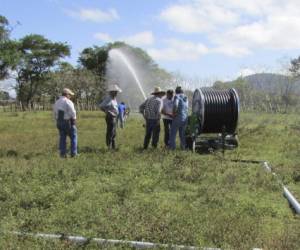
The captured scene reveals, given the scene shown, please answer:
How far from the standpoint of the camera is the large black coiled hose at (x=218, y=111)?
620 inches

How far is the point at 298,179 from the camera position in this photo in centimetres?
1014

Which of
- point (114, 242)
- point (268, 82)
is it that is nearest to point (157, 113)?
point (114, 242)

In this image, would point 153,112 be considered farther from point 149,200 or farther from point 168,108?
point 149,200

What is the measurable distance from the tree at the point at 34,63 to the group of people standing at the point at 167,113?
58.3 meters

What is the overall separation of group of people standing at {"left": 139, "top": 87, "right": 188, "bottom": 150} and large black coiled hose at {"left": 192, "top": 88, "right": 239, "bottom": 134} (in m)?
0.89

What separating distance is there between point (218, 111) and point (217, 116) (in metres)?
0.16

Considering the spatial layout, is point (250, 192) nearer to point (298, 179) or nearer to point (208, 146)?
point (298, 179)

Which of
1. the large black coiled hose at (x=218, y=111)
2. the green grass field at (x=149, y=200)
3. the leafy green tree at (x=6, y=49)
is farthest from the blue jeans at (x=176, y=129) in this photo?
the leafy green tree at (x=6, y=49)

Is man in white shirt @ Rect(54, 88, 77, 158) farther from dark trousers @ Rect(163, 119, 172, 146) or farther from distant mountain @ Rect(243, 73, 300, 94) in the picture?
distant mountain @ Rect(243, 73, 300, 94)

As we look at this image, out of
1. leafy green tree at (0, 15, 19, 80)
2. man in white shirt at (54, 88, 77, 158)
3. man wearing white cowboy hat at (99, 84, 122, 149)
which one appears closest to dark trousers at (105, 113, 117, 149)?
man wearing white cowboy hat at (99, 84, 122, 149)

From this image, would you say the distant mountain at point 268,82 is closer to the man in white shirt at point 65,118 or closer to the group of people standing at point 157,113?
the group of people standing at point 157,113

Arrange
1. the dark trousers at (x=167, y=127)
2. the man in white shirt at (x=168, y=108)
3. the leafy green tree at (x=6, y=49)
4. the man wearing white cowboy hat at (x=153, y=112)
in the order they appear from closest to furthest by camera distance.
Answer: the man wearing white cowboy hat at (x=153, y=112) < the man in white shirt at (x=168, y=108) < the dark trousers at (x=167, y=127) < the leafy green tree at (x=6, y=49)

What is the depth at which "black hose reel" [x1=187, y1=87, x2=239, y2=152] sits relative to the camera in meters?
15.7

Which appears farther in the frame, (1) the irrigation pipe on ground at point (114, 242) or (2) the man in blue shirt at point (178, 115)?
(2) the man in blue shirt at point (178, 115)
